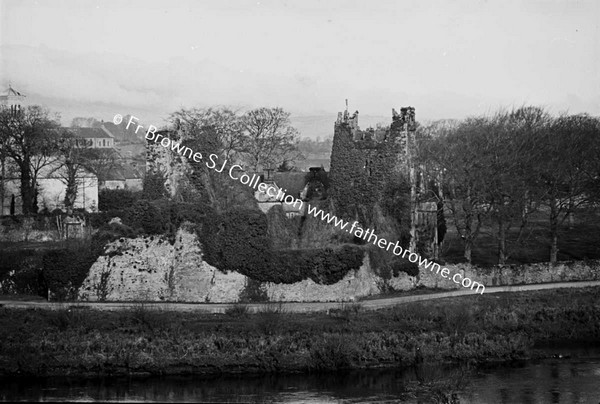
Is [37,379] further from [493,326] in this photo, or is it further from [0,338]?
[493,326]

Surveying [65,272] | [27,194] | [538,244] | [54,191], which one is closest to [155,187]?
[65,272]

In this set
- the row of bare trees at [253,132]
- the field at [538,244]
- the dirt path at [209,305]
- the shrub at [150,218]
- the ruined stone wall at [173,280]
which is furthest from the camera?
the row of bare trees at [253,132]

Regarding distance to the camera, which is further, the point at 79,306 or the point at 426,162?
the point at 426,162

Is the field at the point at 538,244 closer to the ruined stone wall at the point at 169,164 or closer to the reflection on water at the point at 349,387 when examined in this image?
the ruined stone wall at the point at 169,164

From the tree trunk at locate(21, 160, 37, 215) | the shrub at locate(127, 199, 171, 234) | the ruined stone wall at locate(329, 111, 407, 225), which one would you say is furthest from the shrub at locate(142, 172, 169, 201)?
the tree trunk at locate(21, 160, 37, 215)

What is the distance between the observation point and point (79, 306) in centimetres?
4275

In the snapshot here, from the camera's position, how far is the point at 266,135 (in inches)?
3376

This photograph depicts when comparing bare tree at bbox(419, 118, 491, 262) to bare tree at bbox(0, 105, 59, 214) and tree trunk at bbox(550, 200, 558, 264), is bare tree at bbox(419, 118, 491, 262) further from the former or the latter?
bare tree at bbox(0, 105, 59, 214)

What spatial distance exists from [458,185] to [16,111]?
34.2 metres

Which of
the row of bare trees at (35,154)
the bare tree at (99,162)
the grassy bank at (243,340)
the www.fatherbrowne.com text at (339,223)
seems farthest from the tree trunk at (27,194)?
the grassy bank at (243,340)

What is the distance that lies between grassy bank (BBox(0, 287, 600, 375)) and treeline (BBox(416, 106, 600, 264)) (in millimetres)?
14795

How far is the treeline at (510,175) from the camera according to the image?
201 ft

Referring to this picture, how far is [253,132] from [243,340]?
151 ft

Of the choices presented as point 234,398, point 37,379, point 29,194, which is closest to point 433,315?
point 234,398
